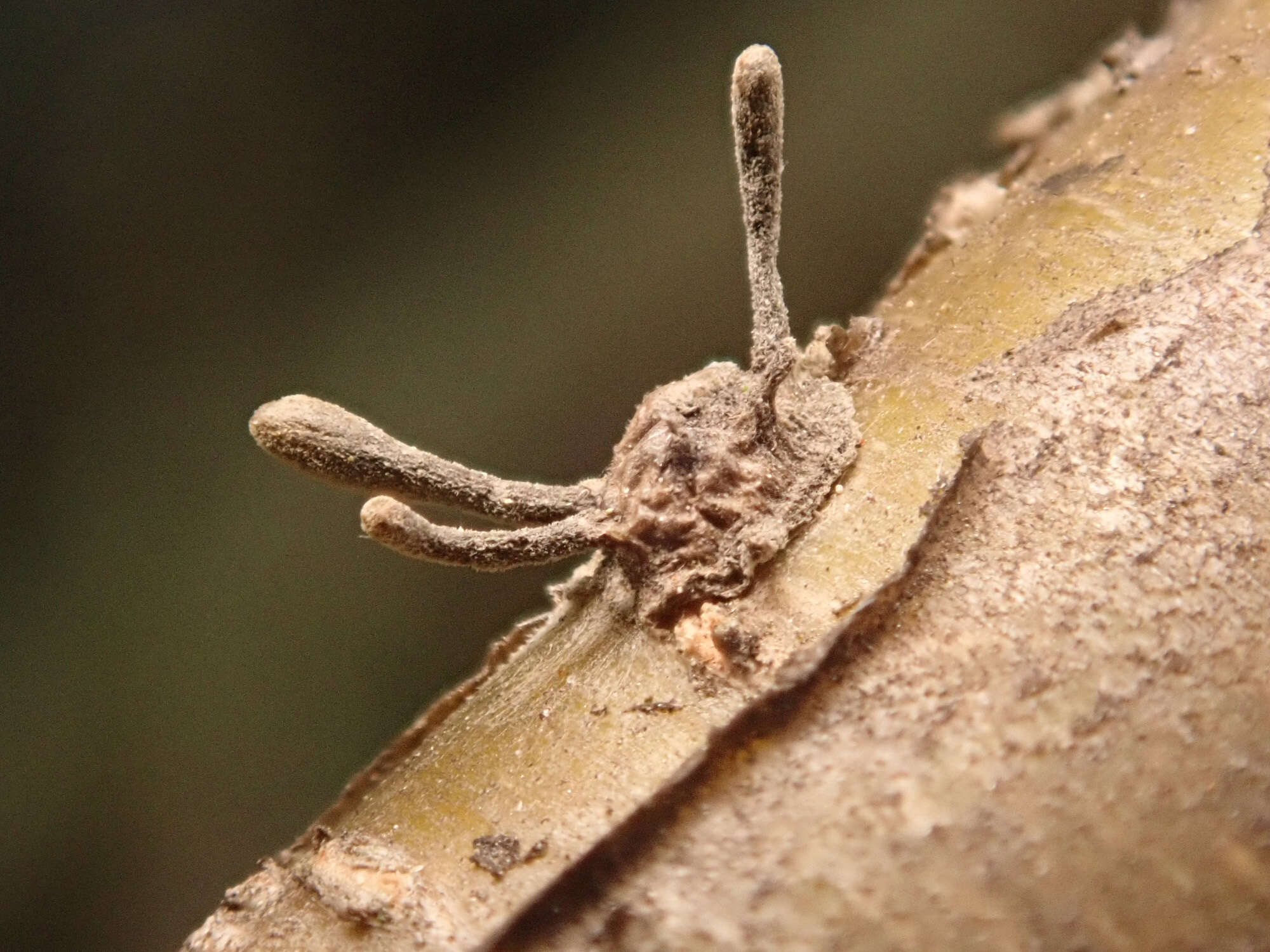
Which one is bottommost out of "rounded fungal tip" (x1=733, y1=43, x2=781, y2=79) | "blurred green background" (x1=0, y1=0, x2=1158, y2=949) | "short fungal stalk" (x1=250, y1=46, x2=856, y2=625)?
"short fungal stalk" (x1=250, y1=46, x2=856, y2=625)

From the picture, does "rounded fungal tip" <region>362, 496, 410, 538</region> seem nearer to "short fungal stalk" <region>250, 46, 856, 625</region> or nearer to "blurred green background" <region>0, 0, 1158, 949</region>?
"short fungal stalk" <region>250, 46, 856, 625</region>

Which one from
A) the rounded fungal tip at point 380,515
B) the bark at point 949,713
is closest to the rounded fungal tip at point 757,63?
the bark at point 949,713

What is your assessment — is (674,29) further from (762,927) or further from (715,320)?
(762,927)

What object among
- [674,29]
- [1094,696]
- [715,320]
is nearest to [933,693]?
[1094,696]

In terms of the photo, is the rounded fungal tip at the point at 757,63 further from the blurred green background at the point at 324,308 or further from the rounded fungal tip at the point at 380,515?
the blurred green background at the point at 324,308

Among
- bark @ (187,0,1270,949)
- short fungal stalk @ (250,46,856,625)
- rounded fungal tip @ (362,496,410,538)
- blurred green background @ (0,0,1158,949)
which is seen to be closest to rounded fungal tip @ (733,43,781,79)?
short fungal stalk @ (250,46,856,625)

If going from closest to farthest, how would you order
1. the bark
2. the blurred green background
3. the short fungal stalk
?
the bark → the short fungal stalk → the blurred green background
